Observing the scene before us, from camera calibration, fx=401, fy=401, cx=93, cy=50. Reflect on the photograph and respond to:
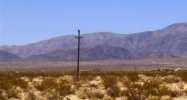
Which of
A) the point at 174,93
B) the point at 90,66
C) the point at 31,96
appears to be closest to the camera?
the point at 31,96

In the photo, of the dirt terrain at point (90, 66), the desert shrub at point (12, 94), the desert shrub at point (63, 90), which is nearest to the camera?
the desert shrub at point (12, 94)

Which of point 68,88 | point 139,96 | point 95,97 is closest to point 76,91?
point 68,88

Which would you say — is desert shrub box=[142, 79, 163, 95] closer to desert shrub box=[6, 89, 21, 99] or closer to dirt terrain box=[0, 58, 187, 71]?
desert shrub box=[6, 89, 21, 99]

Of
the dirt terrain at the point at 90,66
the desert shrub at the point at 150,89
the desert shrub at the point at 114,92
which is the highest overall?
the desert shrub at the point at 150,89

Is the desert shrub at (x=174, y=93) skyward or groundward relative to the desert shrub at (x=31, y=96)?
skyward

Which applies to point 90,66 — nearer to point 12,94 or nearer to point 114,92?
point 114,92

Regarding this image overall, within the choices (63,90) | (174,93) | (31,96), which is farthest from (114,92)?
(31,96)

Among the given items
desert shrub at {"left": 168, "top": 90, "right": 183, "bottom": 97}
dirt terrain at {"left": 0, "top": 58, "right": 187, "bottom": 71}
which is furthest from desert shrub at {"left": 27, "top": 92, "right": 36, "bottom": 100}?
dirt terrain at {"left": 0, "top": 58, "right": 187, "bottom": 71}

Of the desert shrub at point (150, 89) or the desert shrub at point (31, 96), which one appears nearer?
the desert shrub at point (31, 96)

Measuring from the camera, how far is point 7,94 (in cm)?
2353

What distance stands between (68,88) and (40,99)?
3114 millimetres

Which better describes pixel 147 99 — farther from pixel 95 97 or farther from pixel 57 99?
pixel 57 99

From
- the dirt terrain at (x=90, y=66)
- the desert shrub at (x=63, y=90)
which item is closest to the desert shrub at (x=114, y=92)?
the desert shrub at (x=63, y=90)

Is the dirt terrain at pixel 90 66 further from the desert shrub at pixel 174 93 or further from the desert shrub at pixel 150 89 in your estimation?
the desert shrub at pixel 174 93
